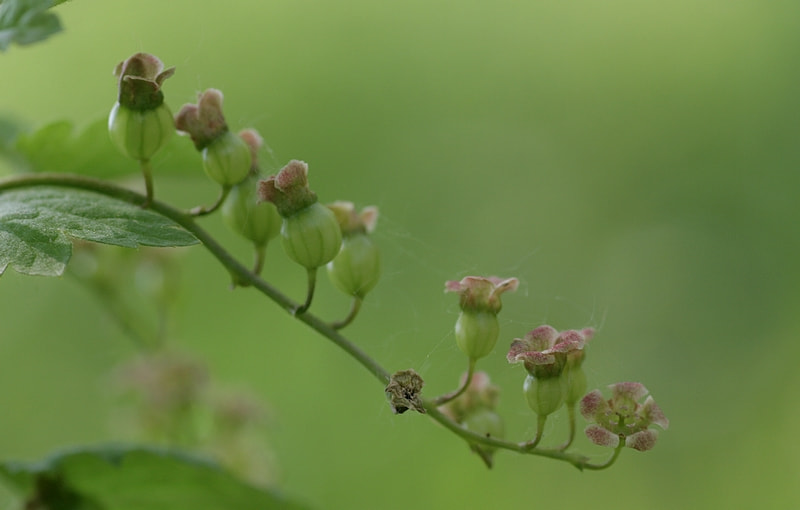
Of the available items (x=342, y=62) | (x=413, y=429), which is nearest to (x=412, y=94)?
(x=342, y=62)

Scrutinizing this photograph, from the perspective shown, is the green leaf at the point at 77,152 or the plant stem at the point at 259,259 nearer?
the plant stem at the point at 259,259

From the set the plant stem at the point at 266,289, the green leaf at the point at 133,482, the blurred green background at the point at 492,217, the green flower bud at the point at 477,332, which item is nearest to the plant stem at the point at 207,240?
the plant stem at the point at 266,289

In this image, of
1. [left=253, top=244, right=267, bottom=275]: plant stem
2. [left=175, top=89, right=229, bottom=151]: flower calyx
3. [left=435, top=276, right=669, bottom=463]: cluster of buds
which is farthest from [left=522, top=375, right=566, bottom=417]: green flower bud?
[left=175, top=89, right=229, bottom=151]: flower calyx

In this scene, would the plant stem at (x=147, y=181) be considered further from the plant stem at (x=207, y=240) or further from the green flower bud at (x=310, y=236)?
the green flower bud at (x=310, y=236)

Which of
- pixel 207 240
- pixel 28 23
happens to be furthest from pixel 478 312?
pixel 28 23

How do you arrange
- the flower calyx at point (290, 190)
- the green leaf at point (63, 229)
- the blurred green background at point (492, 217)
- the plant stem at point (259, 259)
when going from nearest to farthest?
1. the green leaf at point (63, 229)
2. the flower calyx at point (290, 190)
3. the plant stem at point (259, 259)
4. the blurred green background at point (492, 217)

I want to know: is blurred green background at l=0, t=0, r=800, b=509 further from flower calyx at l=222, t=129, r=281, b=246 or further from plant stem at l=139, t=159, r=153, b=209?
plant stem at l=139, t=159, r=153, b=209
